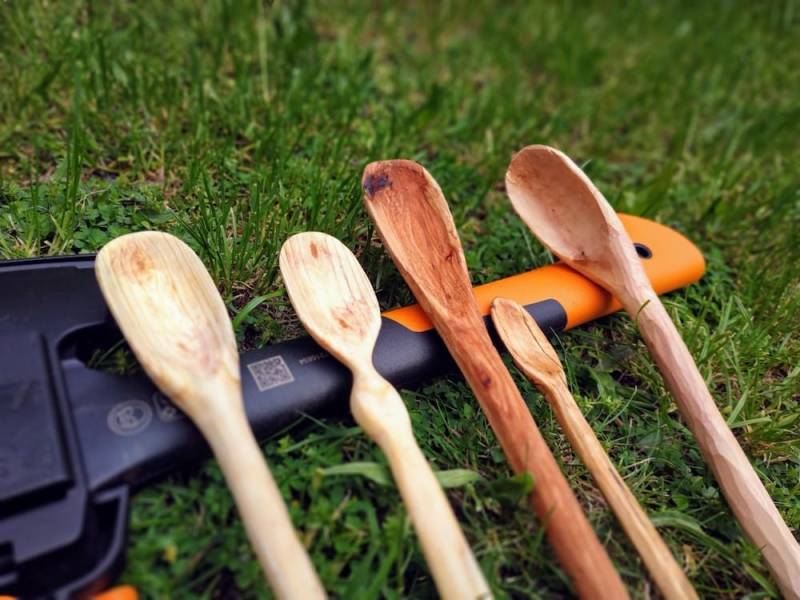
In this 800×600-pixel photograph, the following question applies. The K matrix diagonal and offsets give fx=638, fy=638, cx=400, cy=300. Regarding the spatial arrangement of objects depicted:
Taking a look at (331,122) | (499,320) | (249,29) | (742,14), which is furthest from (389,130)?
(742,14)

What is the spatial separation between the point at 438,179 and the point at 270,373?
813 mm

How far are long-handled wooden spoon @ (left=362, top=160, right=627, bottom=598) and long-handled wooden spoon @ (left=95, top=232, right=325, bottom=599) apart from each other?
0.34m

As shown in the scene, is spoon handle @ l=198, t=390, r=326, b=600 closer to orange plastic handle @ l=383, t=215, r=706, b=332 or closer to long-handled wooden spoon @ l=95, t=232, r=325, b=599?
long-handled wooden spoon @ l=95, t=232, r=325, b=599

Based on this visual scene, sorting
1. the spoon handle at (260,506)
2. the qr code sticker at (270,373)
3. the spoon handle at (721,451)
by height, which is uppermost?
the qr code sticker at (270,373)

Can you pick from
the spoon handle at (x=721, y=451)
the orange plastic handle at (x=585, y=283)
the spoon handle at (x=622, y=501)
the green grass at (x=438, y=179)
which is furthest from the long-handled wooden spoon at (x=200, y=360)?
the spoon handle at (x=721, y=451)

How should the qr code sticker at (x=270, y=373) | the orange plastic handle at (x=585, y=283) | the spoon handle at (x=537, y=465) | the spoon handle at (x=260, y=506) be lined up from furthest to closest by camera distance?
the orange plastic handle at (x=585, y=283) < the qr code sticker at (x=270, y=373) < the spoon handle at (x=537, y=465) < the spoon handle at (x=260, y=506)

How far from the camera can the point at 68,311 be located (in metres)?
0.97

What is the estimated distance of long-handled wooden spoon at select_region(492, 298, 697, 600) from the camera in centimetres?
89

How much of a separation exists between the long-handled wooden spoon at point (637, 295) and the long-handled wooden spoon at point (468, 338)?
26 cm

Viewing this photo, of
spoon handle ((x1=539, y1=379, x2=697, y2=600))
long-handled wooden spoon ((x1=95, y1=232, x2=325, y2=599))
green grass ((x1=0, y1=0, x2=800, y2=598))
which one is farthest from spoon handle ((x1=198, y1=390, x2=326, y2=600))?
spoon handle ((x1=539, y1=379, x2=697, y2=600))

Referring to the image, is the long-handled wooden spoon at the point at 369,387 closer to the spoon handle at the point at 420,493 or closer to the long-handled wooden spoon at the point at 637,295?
the spoon handle at the point at 420,493

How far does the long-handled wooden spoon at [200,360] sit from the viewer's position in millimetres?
767

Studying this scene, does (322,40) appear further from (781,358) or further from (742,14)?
(742,14)

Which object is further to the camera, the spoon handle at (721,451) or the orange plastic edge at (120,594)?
the spoon handle at (721,451)
